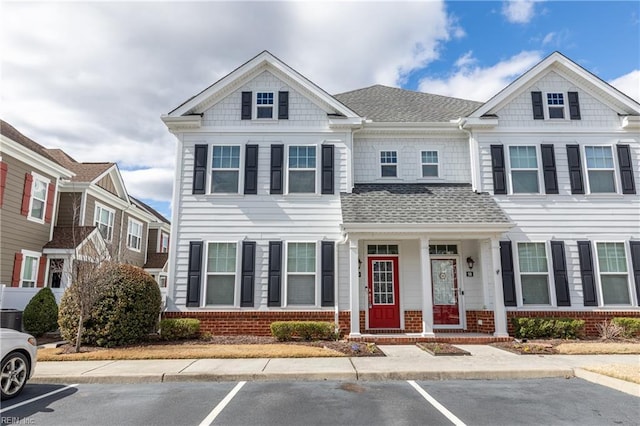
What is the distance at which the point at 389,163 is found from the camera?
44.3 ft

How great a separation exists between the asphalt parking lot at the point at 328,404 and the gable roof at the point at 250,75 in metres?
8.83

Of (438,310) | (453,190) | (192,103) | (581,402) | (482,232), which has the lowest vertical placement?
(581,402)

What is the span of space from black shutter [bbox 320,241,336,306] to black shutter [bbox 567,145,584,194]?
804 centimetres

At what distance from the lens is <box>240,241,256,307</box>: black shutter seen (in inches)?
471

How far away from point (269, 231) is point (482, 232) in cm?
639

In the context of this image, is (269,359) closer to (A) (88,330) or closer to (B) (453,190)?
(A) (88,330)

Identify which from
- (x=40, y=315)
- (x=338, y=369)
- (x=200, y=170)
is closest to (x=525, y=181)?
(x=338, y=369)

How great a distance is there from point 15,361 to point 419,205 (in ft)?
33.5

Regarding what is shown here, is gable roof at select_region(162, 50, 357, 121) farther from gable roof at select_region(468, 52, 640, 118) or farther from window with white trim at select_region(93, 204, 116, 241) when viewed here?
window with white trim at select_region(93, 204, 116, 241)

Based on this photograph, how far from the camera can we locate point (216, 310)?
1197 centimetres

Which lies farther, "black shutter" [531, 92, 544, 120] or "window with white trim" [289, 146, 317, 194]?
"black shutter" [531, 92, 544, 120]

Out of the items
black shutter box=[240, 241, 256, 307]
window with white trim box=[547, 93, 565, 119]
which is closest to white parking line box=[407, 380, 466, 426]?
black shutter box=[240, 241, 256, 307]

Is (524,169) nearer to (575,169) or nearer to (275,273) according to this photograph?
(575,169)

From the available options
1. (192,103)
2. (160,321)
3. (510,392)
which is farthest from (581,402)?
(192,103)
